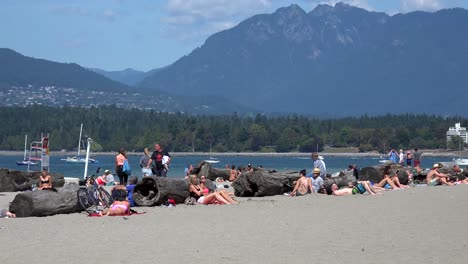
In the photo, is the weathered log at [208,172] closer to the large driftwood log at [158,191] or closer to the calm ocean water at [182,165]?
the large driftwood log at [158,191]

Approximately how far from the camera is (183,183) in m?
21.8

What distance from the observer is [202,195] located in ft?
71.7

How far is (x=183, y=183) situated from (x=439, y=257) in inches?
416

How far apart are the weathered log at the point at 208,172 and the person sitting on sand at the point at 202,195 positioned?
11892 mm

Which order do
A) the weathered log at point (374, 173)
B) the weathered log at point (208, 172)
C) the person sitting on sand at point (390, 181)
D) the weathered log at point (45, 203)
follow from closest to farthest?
the weathered log at point (45, 203), the person sitting on sand at point (390, 181), the weathered log at point (374, 173), the weathered log at point (208, 172)

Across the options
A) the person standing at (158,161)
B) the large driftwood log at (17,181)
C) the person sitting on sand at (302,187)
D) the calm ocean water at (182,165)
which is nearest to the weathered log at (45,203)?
the person sitting on sand at (302,187)

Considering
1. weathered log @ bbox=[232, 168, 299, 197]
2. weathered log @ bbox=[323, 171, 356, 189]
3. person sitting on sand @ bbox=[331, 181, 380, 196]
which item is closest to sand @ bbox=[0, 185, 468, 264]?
weathered log @ bbox=[232, 168, 299, 197]

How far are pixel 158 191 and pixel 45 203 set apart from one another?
3375 mm

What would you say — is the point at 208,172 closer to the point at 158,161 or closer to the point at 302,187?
the point at 158,161

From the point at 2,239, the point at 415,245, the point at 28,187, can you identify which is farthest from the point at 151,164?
the point at 415,245

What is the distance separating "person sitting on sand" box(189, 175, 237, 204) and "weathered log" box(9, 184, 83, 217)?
3581 millimetres

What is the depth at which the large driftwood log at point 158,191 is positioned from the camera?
20.9m

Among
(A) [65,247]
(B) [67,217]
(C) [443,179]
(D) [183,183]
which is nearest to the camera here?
(A) [65,247]

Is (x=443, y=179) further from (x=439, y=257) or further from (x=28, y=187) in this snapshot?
(x=439, y=257)
